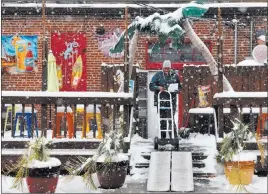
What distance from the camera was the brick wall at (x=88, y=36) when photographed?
15882mm

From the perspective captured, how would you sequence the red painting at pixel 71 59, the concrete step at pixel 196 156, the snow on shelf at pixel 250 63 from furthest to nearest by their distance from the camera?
the red painting at pixel 71 59 → the snow on shelf at pixel 250 63 → the concrete step at pixel 196 156

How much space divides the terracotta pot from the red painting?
7.55 meters

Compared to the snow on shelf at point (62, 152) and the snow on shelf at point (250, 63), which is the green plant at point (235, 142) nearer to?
the snow on shelf at point (62, 152)

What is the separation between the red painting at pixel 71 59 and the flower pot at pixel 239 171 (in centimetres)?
783

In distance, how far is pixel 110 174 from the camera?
29.6 feet

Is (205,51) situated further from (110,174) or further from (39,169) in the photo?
(39,169)

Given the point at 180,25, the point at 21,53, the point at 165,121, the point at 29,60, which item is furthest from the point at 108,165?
the point at 21,53

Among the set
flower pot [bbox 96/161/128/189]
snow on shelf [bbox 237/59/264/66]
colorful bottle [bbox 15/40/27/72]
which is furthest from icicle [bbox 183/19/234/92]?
colorful bottle [bbox 15/40/27/72]

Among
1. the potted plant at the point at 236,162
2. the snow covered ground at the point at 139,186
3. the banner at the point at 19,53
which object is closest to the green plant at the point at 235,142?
the potted plant at the point at 236,162

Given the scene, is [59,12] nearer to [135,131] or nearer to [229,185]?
[135,131]

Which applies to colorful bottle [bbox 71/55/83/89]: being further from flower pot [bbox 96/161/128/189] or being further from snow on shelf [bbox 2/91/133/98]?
flower pot [bbox 96/161/128/189]

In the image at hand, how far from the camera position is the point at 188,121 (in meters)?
14.5

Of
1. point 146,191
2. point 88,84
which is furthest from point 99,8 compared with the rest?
point 146,191

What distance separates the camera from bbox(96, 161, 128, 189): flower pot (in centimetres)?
900
